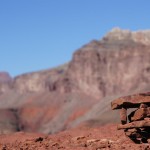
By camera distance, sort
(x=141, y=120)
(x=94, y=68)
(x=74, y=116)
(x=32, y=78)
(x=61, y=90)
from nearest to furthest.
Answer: (x=141, y=120), (x=74, y=116), (x=94, y=68), (x=61, y=90), (x=32, y=78)

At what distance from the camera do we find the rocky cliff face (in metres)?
112

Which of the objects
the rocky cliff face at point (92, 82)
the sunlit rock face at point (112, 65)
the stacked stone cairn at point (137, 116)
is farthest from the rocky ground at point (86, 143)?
the sunlit rock face at point (112, 65)

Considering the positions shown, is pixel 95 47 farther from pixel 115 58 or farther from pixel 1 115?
pixel 1 115

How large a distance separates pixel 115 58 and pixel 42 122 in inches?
1043

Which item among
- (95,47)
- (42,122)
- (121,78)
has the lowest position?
(42,122)

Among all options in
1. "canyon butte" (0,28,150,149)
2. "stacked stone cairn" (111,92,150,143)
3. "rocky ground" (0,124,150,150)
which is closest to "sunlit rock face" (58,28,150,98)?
"canyon butte" (0,28,150,149)

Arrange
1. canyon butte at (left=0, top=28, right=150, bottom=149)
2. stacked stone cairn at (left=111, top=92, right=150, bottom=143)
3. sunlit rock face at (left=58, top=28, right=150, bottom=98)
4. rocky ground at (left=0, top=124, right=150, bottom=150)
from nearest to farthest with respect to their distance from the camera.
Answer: stacked stone cairn at (left=111, top=92, right=150, bottom=143) → rocky ground at (left=0, top=124, right=150, bottom=150) → canyon butte at (left=0, top=28, right=150, bottom=149) → sunlit rock face at (left=58, top=28, right=150, bottom=98)

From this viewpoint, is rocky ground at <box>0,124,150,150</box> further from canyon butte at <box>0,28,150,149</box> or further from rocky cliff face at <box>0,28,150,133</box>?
rocky cliff face at <box>0,28,150,133</box>

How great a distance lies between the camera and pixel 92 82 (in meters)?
123

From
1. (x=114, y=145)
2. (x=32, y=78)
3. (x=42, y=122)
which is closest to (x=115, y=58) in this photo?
(x=42, y=122)

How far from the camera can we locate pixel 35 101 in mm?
141750

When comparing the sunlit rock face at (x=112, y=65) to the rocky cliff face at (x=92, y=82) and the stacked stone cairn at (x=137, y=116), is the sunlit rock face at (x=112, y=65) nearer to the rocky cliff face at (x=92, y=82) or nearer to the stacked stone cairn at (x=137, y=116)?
the rocky cliff face at (x=92, y=82)

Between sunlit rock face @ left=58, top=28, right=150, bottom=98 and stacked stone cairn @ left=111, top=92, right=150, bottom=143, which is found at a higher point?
sunlit rock face @ left=58, top=28, right=150, bottom=98

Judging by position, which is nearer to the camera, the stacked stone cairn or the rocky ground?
the stacked stone cairn
